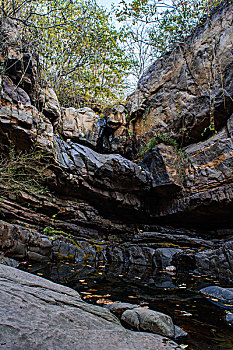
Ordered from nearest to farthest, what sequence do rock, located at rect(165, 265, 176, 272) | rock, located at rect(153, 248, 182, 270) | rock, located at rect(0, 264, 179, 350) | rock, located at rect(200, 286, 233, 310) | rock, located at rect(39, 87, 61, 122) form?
rock, located at rect(0, 264, 179, 350) < rock, located at rect(200, 286, 233, 310) < rock, located at rect(165, 265, 176, 272) < rock, located at rect(153, 248, 182, 270) < rock, located at rect(39, 87, 61, 122)

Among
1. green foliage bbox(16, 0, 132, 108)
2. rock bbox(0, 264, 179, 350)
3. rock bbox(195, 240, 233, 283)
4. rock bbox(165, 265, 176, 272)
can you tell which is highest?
green foliage bbox(16, 0, 132, 108)

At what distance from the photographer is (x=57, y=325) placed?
5.17 ft

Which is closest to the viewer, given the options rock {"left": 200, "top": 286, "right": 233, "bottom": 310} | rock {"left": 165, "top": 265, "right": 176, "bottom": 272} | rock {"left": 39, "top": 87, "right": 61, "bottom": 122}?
rock {"left": 200, "top": 286, "right": 233, "bottom": 310}

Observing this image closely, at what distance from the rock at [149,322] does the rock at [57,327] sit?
9.7 inches

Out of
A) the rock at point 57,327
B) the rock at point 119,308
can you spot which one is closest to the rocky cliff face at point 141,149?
the rock at point 119,308

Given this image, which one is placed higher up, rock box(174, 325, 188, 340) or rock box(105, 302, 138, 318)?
rock box(105, 302, 138, 318)

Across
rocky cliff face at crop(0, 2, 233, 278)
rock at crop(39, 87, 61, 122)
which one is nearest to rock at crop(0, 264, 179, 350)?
rocky cliff face at crop(0, 2, 233, 278)

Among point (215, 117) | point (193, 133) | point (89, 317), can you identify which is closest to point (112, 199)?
point (193, 133)

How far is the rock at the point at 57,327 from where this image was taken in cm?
129

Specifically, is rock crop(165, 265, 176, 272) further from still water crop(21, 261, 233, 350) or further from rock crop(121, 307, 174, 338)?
rock crop(121, 307, 174, 338)

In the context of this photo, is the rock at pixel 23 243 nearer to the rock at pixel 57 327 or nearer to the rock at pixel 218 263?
the rock at pixel 57 327

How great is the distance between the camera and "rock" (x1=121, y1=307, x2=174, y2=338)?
210 cm

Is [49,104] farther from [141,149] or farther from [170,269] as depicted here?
[170,269]

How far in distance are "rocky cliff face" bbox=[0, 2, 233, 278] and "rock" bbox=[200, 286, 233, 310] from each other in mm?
5755
